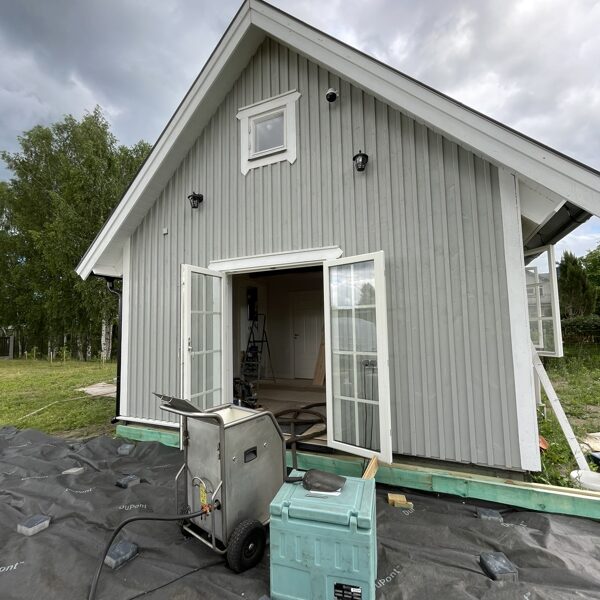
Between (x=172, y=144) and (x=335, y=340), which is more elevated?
(x=172, y=144)

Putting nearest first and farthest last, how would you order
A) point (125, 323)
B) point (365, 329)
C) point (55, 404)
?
point (365, 329), point (125, 323), point (55, 404)

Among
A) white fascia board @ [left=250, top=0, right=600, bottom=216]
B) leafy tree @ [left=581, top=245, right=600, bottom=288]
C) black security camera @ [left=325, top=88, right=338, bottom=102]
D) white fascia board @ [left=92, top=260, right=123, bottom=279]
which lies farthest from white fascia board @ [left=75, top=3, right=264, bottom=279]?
leafy tree @ [left=581, top=245, right=600, bottom=288]

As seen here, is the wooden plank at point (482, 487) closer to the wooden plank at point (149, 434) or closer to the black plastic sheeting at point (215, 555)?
the black plastic sheeting at point (215, 555)

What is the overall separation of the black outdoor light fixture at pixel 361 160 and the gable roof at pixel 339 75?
1.67 ft

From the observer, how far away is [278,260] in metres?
3.62

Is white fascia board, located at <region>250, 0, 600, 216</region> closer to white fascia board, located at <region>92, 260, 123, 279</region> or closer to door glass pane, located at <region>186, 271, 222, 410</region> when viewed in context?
door glass pane, located at <region>186, 271, 222, 410</region>

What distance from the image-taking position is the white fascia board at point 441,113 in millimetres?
2279

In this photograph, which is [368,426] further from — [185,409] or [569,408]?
[569,408]

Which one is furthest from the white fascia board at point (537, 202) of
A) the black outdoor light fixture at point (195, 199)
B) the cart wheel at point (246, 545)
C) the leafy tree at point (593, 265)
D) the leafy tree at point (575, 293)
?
the leafy tree at point (593, 265)

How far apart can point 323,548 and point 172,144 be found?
4375 mm

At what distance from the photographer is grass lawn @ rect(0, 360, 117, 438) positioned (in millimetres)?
4766

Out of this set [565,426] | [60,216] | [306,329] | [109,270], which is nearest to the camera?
[565,426]

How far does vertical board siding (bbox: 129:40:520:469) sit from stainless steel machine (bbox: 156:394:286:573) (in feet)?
4.59

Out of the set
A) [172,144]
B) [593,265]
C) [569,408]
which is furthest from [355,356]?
[593,265]
